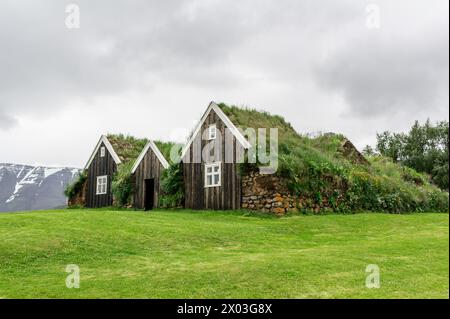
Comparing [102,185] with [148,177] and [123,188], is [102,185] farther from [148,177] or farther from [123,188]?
[148,177]

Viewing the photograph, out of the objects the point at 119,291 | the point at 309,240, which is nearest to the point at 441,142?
the point at 309,240

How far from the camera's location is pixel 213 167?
1170 inches

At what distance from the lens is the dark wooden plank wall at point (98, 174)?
3925cm

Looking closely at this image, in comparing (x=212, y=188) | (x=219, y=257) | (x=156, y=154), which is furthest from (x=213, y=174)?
(x=219, y=257)

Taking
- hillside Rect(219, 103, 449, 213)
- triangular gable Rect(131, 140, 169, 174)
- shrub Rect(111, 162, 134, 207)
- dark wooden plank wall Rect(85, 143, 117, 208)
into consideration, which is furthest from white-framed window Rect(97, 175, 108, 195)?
hillside Rect(219, 103, 449, 213)

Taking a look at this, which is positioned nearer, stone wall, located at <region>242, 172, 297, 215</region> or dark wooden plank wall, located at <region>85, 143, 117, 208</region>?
stone wall, located at <region>242, 172, 297, 215</region>

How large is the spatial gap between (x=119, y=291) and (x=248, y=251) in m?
5.95

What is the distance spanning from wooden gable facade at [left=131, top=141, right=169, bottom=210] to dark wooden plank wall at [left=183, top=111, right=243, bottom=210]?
3.01m

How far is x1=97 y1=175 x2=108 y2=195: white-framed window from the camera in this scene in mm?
39625

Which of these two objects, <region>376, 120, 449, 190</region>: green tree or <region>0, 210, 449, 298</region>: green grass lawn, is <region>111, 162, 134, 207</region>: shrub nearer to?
<region>0, 210, 449, 298</region>: green grass lawn

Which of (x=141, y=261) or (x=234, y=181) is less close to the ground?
(x=234, y=181)

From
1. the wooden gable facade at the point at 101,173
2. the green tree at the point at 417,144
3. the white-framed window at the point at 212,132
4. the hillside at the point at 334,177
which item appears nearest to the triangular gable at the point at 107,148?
the wooden gable facade at the point at 101,173

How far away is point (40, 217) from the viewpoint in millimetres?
21047
